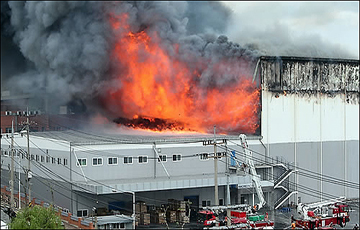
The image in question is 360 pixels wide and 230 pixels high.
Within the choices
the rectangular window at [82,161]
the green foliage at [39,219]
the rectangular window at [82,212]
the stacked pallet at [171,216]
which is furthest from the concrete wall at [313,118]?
the green foliage at [39,219]

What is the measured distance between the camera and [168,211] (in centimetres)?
4141

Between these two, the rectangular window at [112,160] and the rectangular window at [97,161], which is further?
the rectangular window at [112,160]

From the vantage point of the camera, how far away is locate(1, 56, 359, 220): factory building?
40906 mm

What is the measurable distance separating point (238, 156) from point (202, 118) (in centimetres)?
476

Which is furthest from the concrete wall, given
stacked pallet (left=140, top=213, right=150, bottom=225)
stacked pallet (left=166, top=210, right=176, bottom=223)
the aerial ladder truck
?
stacked pallet (left=140, top=213, right=150, bottom=225)

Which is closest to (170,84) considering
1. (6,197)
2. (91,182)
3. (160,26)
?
(160,26)

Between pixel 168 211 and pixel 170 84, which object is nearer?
pixel 168 211

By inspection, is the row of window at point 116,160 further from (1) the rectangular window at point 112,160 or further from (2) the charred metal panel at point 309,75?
(2) the charred metal panel at point 309,75

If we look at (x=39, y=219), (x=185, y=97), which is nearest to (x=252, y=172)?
(x=185, y=97)

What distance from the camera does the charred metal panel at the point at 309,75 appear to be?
49.4 meters

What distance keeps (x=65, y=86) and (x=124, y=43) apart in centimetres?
751

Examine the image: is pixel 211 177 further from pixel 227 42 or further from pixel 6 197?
pixel 6 197

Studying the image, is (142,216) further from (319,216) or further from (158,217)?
(319,216)

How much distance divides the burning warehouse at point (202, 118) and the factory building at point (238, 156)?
0.09 meters
